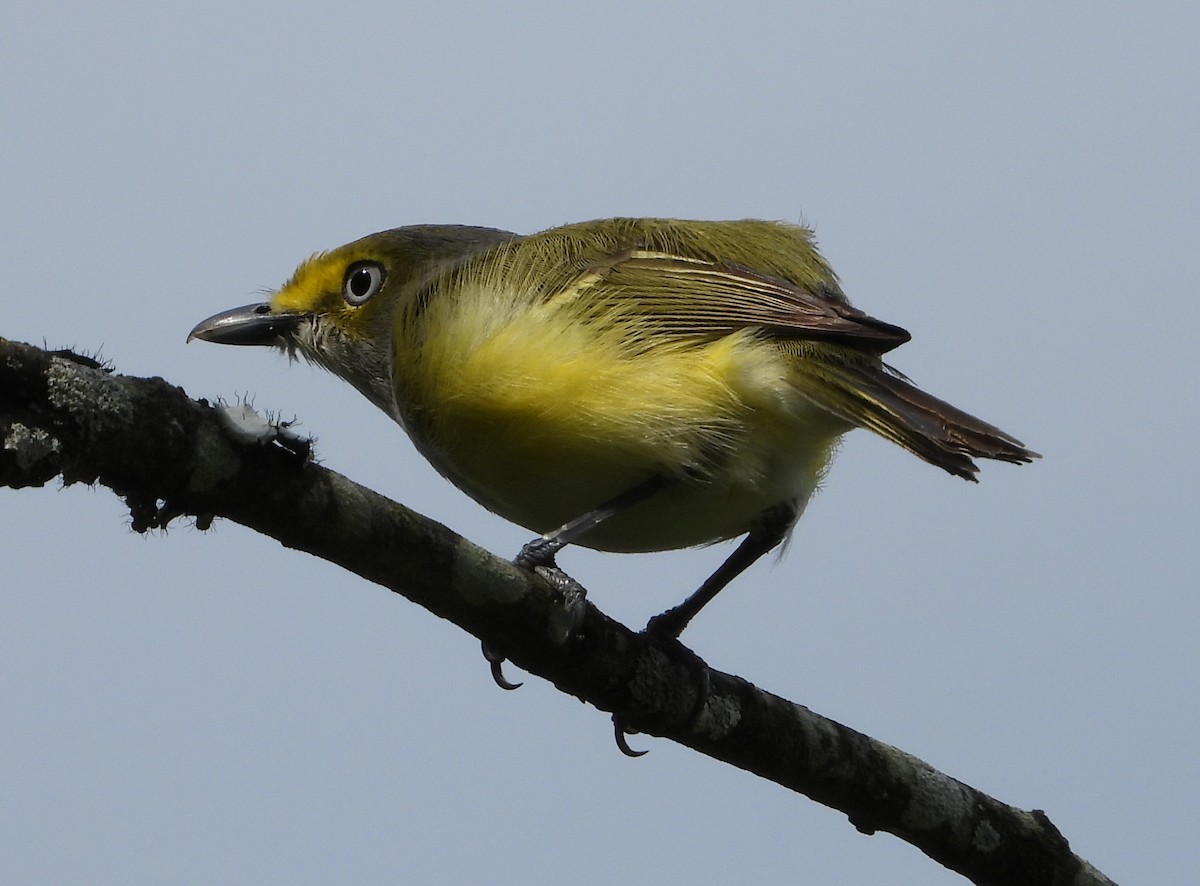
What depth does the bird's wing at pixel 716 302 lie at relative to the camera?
437 cm

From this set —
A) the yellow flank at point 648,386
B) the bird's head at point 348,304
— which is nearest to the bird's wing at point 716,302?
the yellow flank at point 648,386

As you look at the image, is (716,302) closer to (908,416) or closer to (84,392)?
(908,416)

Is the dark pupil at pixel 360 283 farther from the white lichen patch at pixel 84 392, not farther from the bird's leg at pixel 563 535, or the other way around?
the white lichen patch at pixel 84 392

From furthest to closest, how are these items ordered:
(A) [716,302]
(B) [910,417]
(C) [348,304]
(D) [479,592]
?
(C) [348,304] < (A) [716,302] < (B) [910,417] < (D) [479,592]

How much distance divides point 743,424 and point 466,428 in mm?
868

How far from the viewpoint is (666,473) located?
4.33 meters

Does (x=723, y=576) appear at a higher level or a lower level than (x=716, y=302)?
lower

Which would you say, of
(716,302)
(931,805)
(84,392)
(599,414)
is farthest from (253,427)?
(931,805)

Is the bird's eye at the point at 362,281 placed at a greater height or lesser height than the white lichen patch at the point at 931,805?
greater

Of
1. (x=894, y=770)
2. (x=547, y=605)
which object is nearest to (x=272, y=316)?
(x=547, y=605)

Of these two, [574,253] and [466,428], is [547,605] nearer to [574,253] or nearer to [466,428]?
[466,428]

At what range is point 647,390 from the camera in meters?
4.27

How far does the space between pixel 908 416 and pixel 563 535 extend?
3.69ft

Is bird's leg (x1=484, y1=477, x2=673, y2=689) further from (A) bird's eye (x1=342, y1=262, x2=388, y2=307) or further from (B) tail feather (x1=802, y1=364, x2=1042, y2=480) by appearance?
(A) bird's eye (x1=342, y1=262, x2=388, y2=307)
